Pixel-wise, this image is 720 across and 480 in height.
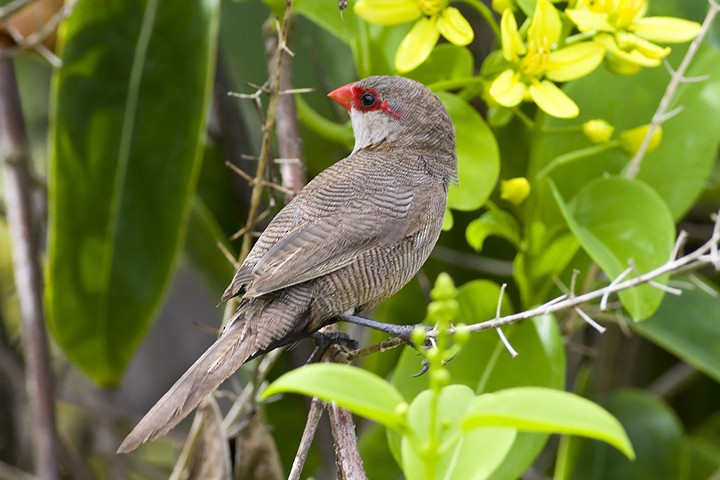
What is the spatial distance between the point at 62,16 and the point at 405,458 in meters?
1.37

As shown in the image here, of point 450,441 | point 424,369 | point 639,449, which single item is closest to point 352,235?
point 424,369

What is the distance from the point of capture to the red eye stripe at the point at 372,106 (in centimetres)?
201

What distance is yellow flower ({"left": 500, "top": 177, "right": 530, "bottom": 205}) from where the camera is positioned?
1939 mm

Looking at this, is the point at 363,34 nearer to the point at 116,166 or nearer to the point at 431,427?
the point at 116,166

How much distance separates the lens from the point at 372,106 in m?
2.03

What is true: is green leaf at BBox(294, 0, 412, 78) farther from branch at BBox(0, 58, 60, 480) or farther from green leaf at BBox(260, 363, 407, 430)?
green leaf at BBox(260, 363, 407, 430)

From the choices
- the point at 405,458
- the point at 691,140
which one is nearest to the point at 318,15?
the point at 691,140

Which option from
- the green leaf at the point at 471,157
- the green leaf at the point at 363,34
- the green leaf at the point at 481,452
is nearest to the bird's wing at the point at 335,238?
the green leaf at the point at 471,157

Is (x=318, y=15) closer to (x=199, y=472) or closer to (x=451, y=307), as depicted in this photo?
(x=199, y=472)

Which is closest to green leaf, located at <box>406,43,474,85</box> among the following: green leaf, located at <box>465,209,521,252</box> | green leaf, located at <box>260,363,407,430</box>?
green leaf, located at <box>465,209,521,252</box>

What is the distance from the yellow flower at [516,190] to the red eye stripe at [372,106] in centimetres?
26

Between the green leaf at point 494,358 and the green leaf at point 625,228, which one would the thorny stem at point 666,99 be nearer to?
the green leaf at point 625,228

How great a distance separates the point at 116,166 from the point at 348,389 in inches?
62.7

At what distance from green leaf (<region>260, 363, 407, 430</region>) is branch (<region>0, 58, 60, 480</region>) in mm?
1517
